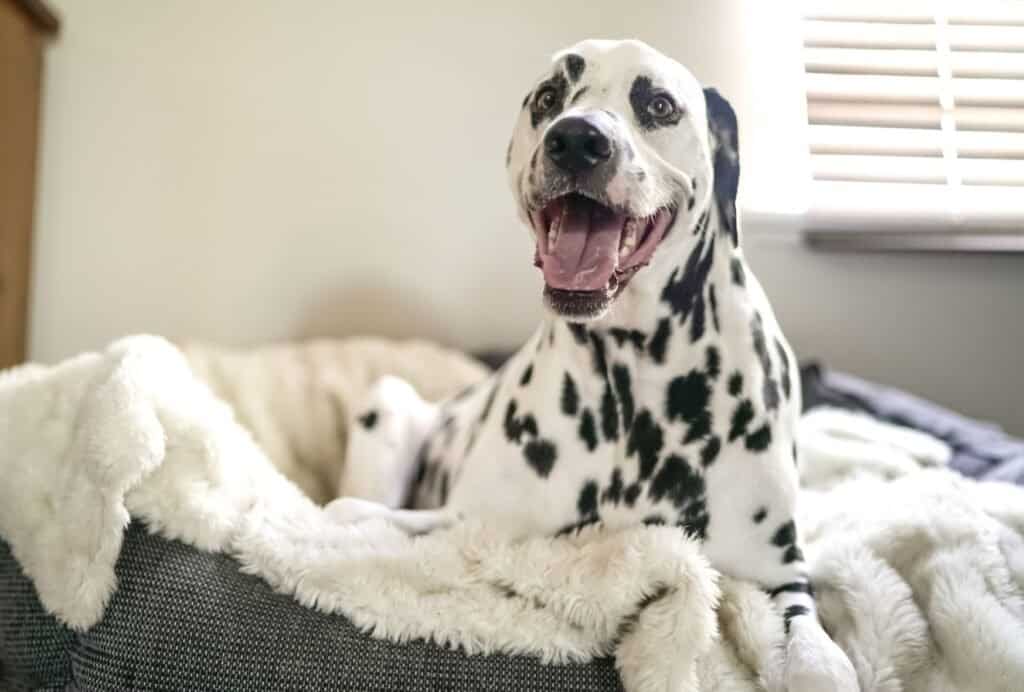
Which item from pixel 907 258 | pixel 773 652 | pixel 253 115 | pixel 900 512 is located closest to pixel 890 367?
pixel 907 258

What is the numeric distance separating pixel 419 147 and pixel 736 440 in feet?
4.85

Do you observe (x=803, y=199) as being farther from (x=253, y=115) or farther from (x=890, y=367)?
(x=253, y=115)

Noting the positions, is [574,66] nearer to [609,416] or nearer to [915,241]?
[609,416]

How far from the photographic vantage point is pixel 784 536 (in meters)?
1.14

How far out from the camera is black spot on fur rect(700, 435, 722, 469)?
3.69 feet

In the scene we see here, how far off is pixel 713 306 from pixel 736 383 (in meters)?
0.11

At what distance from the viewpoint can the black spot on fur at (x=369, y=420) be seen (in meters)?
1.64

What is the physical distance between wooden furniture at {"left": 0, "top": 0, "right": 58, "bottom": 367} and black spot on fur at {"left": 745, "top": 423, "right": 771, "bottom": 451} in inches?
75.8

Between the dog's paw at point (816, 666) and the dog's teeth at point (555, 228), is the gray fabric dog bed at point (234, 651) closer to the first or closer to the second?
the dog's paw at point (816, 666)

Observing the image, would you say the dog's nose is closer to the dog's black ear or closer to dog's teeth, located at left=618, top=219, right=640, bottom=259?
dog's teeth, located at left=618, top=219, right=640, bottom=259

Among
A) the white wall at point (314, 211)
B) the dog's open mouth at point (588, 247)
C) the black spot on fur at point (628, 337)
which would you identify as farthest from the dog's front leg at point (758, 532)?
the white wall at point (314, 211)

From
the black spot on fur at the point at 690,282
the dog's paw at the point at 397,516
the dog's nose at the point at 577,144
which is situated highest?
the dog's nose at the point at 577,144

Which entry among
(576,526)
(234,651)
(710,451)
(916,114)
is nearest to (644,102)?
(710,451)

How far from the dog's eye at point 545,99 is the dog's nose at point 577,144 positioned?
0.16 meters
